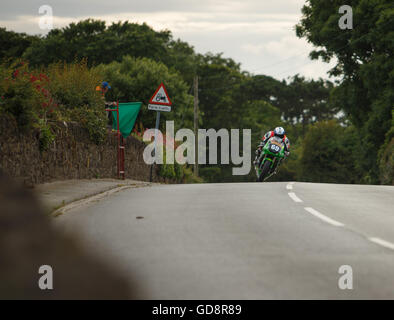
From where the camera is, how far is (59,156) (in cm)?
1538

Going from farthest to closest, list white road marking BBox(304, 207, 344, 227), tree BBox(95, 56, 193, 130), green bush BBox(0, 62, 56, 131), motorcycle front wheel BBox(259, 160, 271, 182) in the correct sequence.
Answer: tree BBox(95, 56, 193, 130) → motorcycle front wheel BBox(259, 160, 271, 182) → green bush BBox(0, 62, 56, 131) → white road marking BBox(304, 207, 344, 227)

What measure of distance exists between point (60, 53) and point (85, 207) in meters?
50.9

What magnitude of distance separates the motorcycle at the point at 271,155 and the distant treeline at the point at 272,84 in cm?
577

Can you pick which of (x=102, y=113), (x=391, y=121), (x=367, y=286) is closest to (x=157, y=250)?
(x=367, y=286)

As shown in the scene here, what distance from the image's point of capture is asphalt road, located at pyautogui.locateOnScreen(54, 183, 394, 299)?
208 inches

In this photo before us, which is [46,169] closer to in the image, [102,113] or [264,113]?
[102,113]

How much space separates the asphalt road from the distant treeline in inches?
179

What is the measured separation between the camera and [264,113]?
290ft

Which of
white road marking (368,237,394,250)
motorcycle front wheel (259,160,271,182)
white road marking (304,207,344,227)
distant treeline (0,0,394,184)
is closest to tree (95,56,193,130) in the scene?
distant treeline (0,0,394,184)

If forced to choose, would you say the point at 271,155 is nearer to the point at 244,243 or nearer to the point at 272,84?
the point at 244,243

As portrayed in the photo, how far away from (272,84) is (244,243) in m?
81.4

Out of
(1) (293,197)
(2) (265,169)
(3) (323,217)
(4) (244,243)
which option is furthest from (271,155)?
(4) (244,243)

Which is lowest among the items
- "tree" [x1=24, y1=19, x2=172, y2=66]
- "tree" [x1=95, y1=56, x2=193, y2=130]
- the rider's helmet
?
the rider's helmet

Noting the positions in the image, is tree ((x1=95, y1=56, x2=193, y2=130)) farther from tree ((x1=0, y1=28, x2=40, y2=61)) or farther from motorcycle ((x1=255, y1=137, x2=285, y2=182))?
motorcycle ((x1=255, y1=137, x2=285, y2=182))
